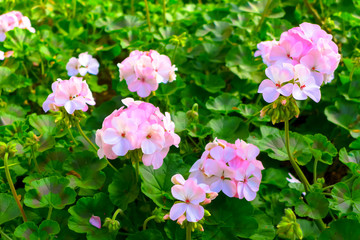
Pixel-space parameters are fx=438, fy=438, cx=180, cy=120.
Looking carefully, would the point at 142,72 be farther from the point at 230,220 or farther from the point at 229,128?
the point at 230,220

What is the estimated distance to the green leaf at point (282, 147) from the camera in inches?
61.8

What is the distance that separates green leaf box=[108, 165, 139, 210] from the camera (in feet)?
4.72

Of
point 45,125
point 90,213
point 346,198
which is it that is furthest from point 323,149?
point 45,125

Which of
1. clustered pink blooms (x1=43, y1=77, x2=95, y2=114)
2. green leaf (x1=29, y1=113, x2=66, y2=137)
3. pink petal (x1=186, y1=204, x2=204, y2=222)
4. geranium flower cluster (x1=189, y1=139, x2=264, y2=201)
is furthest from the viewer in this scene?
green leaf (x1=29, y1=113, x2=66, y2=137)

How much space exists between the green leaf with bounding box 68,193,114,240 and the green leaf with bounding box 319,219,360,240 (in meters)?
0.66

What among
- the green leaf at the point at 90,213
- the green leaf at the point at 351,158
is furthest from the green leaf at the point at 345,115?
the green leaf at the point at 90,213

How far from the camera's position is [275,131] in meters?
1.72

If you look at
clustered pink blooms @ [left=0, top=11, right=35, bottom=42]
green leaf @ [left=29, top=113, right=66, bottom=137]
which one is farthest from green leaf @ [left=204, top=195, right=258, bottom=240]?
clustered pink blooms @ [left=0, top=11, right=35, bottom=42]

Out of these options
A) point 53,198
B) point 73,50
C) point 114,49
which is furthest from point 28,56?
point 53,198

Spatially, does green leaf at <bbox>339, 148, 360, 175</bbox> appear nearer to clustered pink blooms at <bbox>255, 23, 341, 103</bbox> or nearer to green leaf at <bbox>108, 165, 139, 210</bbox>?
clustered pink blooms at <bbox>255, 23, 341, 103</bbox>

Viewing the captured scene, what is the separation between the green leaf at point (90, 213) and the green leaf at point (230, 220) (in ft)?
1.05

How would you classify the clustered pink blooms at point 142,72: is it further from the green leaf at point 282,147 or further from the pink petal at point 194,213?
the pink petal at point 194,213

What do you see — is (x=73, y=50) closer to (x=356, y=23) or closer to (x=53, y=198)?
(x=53, y=198)

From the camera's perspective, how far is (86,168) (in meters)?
1.54
